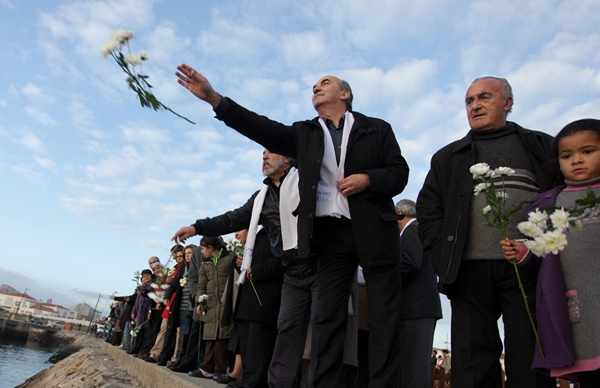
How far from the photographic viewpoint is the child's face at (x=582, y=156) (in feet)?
8.16

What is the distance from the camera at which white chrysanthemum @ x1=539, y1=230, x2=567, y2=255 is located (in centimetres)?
192

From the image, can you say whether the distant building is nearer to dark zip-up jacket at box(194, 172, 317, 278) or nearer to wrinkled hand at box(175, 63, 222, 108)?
dark zip-up jacket at box(194, 172, 317, 278)

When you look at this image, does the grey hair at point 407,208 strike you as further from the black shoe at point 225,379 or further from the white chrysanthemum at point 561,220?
the white chrysanthemum at point 561,220

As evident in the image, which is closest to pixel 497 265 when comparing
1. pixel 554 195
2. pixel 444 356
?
pixel 554 195

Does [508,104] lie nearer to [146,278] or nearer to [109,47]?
[109,47]

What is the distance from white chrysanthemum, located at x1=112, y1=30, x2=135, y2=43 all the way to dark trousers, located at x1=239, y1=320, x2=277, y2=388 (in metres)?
2.81

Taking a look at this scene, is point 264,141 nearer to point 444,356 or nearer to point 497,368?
point 497,368

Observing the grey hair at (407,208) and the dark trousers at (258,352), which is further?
the grey hair at (407,208)

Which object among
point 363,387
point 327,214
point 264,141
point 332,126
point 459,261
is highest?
point 332,126

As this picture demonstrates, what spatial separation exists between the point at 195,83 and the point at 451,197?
169cm

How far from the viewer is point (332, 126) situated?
3.54 metres

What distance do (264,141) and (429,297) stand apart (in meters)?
2.16

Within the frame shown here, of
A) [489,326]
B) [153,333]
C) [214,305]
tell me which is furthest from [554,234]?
[153,333]

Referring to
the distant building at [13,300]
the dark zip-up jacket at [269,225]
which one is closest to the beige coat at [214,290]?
the dark zip-up jacket at [269,225]
